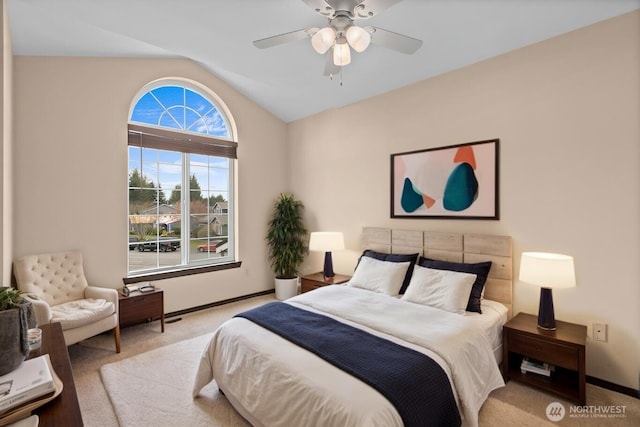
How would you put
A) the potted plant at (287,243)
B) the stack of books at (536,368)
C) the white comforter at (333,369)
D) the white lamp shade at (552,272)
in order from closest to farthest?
the white comforter at (333,369)
the white lamp shade at (552,272)
the stack of books at (536,368)
the potted plant at (287,243)

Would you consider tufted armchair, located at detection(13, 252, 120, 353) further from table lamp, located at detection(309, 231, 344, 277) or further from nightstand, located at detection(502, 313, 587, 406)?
nightstand, located at detection(502, 313, 587, 406)

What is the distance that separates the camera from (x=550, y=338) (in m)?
2.36

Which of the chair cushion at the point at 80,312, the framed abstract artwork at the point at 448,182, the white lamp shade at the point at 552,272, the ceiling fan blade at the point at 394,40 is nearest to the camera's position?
the ceiling fan blade at the point at 394,40

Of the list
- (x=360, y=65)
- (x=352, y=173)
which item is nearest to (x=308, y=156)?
(x=352, y=173)

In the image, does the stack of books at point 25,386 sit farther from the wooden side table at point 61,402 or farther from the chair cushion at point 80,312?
the chair cushion at point 80,312

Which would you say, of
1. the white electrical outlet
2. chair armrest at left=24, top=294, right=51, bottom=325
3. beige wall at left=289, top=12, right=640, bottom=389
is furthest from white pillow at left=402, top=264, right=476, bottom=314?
chair armrest at left=24, top=294, right=51, bottom=325

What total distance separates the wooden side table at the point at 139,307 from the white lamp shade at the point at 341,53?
10.3 ft

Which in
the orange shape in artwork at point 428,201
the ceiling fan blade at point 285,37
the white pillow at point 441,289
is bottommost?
the white pillow at point 441,289

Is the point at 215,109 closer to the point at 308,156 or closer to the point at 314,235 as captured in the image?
the point at 308,156

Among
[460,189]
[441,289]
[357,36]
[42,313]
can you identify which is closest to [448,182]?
[460,189]

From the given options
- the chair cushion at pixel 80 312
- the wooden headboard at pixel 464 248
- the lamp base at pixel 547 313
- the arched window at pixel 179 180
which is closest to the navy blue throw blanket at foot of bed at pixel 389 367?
the lamp base at pixel 547 313

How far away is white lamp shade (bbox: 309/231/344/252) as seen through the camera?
4.18 m

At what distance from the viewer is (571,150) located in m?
2.66

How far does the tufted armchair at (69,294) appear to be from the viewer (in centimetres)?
280
